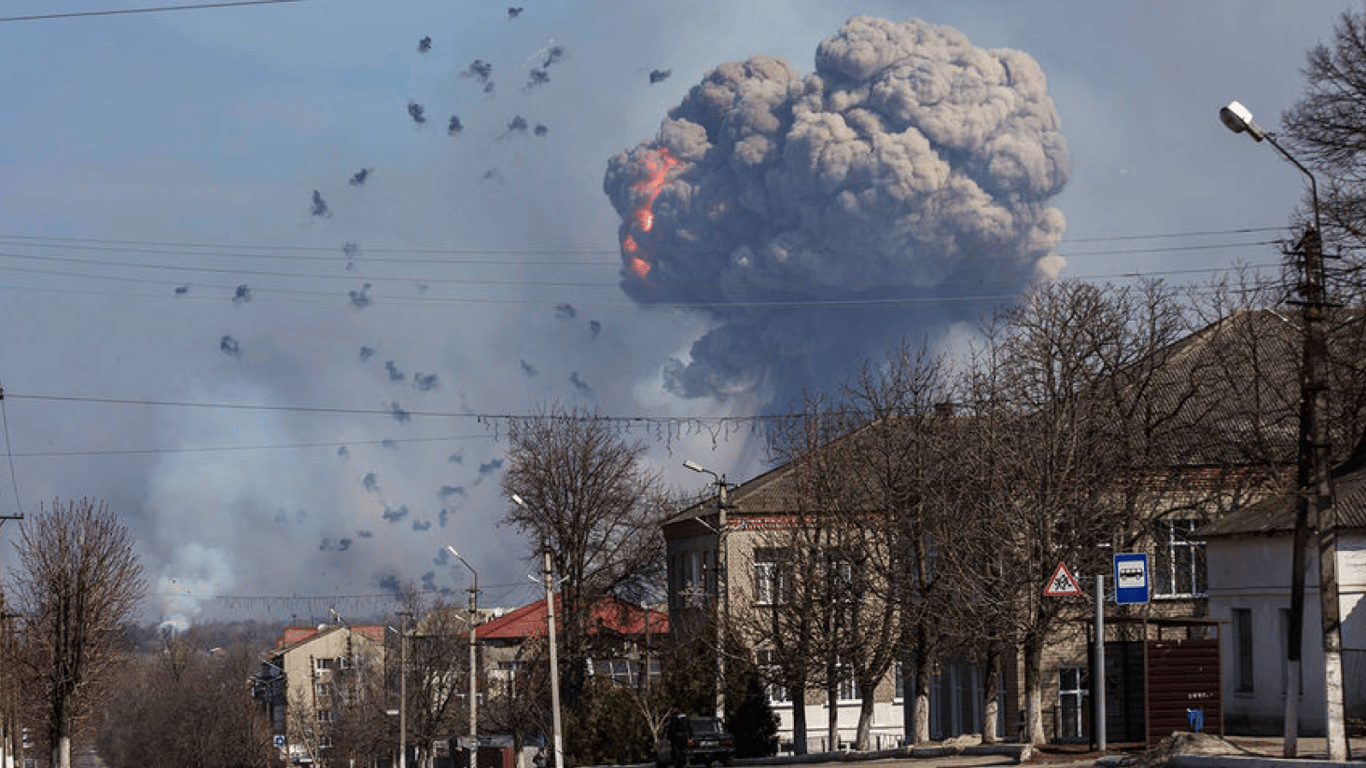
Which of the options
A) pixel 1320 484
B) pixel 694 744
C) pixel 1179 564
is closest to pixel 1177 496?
pixel 1179 564

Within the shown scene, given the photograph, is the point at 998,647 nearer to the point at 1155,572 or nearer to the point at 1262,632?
the point at 1262,632

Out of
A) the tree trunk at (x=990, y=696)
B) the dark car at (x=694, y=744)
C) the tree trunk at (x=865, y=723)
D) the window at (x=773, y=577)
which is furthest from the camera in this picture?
the window at (x=773, y=577)

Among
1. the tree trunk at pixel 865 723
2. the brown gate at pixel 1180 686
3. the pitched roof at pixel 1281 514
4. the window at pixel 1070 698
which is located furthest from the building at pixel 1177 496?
the brown gate at pixel 1180 686

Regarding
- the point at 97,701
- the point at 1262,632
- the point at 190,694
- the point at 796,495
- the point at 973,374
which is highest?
the point at 973,374

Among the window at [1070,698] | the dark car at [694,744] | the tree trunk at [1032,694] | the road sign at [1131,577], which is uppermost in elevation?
the road sign at [1131,577]

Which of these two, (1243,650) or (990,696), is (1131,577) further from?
(1243,650)

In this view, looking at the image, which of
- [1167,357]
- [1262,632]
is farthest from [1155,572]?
[1262,632]

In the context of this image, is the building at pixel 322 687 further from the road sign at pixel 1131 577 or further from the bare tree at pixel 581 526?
the road sign at pixel 1131 577
